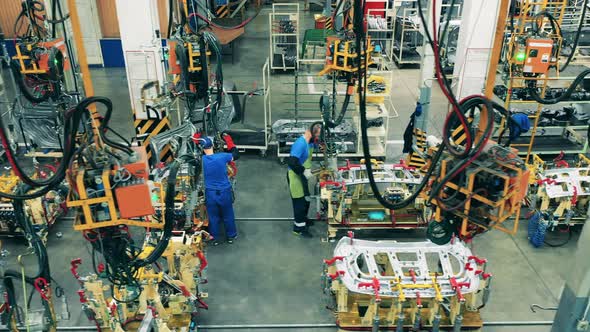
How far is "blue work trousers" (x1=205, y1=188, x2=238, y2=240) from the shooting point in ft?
24.0

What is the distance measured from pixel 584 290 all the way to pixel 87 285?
184 inches

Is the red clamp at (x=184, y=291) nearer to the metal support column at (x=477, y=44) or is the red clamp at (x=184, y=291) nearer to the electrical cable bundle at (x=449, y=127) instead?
the electrical cable bundle at (x=449, y=127)

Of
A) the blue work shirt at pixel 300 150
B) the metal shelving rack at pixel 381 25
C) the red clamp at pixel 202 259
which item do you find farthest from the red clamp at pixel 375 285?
the metal shelving rack at pixel 381 25

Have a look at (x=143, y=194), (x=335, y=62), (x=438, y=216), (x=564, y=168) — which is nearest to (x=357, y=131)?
(x=335, y=62)

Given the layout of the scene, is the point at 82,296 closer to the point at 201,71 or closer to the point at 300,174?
the point at 300,174

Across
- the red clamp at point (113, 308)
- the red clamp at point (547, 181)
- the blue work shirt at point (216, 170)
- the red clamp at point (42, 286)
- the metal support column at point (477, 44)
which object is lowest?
the red clamp at point (113, 308)

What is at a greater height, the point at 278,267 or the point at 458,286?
the point at 458,286

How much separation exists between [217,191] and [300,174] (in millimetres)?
1186

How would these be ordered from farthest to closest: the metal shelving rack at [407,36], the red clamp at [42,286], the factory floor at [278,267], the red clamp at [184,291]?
the metal shelving rack at [407,36], the factory floor at [278,267], the red clamp at [184,291], the red clamp at [42,286]

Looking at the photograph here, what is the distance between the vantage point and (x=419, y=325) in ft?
19.1

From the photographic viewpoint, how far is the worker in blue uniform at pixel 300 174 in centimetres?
732

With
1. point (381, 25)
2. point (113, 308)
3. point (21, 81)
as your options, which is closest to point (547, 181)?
point (113, 308)

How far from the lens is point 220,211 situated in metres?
7.57

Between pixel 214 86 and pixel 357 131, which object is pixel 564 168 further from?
pixel 214 86
